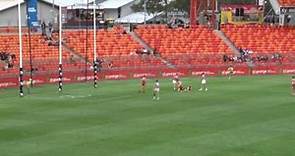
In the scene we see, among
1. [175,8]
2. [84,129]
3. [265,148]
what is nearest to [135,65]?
[84,129]

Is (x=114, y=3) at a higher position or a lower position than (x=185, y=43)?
higher

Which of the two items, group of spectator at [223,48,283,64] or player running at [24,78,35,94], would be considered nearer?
player running at [24,78,35,94]

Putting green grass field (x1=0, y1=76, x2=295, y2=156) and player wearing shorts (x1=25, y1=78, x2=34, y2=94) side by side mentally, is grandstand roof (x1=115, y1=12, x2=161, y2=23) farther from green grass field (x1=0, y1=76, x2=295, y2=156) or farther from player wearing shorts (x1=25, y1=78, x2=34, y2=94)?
green grass field (x1=0, y1=76, x2=295, y2=156)

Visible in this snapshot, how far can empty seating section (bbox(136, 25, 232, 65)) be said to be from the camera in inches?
2790

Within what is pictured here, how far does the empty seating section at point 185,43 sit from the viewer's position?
70875 mm

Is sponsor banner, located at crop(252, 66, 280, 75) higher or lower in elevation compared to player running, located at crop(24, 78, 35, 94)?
higher

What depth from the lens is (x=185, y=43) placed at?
7500 cm

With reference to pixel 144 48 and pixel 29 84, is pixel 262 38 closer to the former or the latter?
pixel 144 48

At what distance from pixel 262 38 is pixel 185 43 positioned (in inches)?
405

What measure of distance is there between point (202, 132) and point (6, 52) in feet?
115

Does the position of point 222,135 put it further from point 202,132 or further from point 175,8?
point 175,8

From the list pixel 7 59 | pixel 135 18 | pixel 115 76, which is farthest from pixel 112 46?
pixel 135 18

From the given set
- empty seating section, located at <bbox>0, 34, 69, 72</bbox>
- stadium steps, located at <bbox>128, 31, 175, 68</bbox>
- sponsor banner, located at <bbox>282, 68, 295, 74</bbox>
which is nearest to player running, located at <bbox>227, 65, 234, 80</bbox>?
stadium steps, located at <bbox>128, 31, 175, 68</bbox>

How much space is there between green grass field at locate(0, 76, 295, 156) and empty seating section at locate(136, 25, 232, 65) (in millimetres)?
17556
